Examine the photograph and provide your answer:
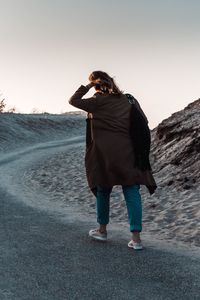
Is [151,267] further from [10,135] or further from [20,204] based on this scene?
[10,135]

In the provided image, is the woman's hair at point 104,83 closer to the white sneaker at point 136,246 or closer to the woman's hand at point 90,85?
the woman's hand at point 90,85

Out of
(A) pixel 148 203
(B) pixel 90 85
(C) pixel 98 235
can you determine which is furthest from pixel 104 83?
(A) pixel 148 203

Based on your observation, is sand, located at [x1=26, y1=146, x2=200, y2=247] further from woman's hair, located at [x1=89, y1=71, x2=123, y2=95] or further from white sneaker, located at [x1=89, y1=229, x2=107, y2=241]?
woman's hair, located at [x1=89, y1=71, x2=123, y2=95]

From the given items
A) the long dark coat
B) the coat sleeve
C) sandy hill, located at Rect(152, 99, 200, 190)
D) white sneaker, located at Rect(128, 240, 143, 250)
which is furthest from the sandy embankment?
the coat sleeve

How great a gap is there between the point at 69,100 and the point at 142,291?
104 inches

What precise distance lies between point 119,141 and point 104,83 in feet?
2.31

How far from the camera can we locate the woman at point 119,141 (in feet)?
20.7

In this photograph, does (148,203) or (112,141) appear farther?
(148,203)

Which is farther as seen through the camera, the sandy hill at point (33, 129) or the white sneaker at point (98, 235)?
the sandy hill at point (33, 129)

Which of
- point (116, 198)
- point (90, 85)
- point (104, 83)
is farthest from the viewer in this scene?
point (116, 198)

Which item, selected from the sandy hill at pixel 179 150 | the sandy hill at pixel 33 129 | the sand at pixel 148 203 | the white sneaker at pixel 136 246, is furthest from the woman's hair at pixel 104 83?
the sandy hill at pixel 33 129

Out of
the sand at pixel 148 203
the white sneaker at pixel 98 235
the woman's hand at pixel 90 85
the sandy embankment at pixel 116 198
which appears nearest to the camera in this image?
the woman's hand at pixel 90 85

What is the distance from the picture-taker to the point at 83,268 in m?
5.47

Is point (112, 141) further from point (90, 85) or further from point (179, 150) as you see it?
point (179, 150)
